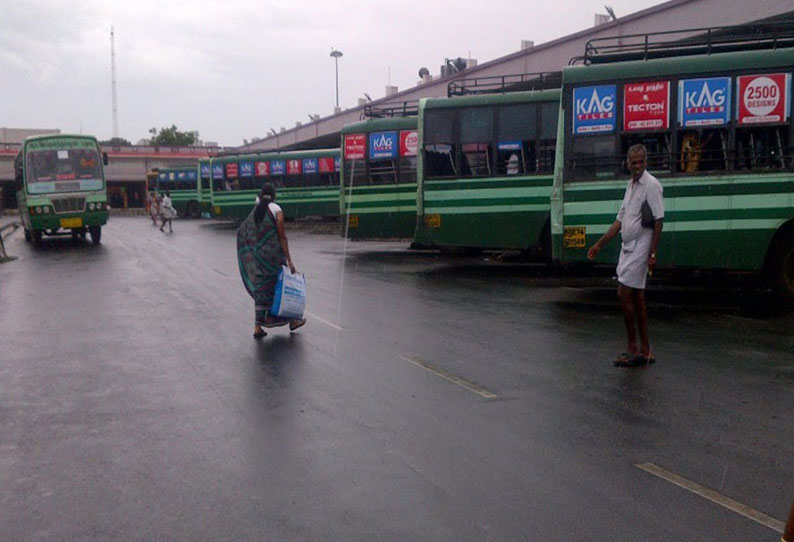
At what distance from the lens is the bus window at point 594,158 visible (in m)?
11.8

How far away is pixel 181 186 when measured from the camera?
54.7 m

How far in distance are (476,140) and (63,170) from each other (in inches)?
595

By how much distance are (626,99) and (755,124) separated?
1856mm

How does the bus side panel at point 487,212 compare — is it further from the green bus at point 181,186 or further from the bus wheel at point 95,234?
the green bus at point 181,186

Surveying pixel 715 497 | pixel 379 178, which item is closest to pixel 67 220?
pixel 379 178

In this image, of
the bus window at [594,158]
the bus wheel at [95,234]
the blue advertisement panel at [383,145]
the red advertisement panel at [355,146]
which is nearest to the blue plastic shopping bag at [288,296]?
the bus window at [594,158]

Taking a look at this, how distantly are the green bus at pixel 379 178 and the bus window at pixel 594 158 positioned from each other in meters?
8.45

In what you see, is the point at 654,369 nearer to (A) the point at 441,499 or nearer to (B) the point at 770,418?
(B) the point at 770,418

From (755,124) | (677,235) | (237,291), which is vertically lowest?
(237,291)

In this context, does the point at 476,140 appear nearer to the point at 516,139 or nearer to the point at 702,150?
the point at 516,139

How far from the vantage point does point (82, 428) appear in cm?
551

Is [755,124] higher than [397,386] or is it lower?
higher

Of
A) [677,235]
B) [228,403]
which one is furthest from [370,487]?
[677,235]

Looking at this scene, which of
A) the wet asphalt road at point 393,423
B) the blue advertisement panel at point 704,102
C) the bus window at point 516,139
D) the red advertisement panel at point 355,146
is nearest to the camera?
the wet asphalt road at point 393,423
